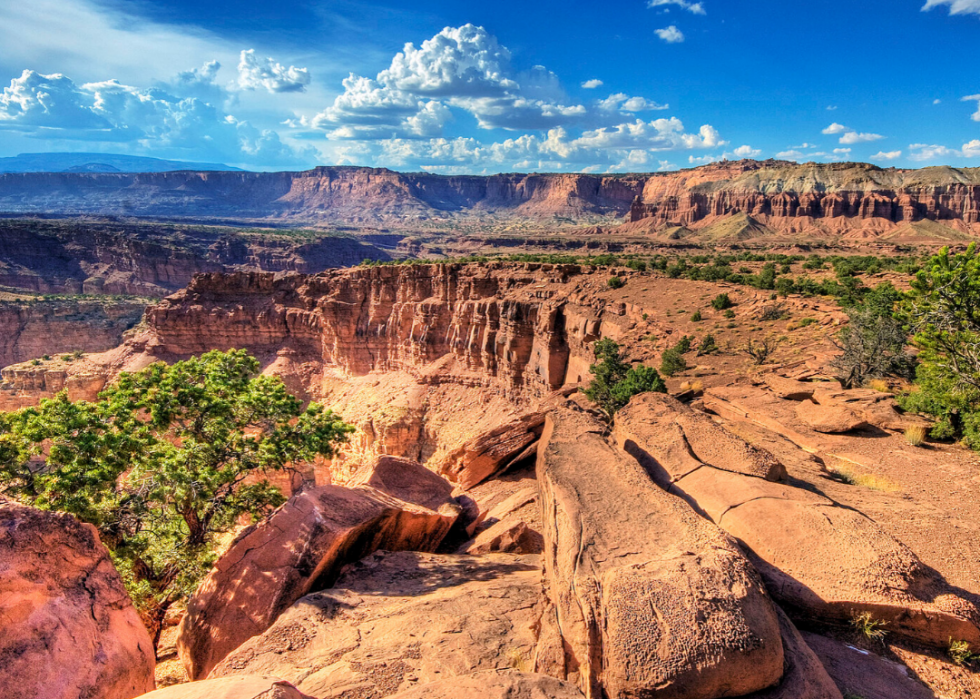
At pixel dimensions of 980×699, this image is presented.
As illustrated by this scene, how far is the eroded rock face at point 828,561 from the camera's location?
730 cm

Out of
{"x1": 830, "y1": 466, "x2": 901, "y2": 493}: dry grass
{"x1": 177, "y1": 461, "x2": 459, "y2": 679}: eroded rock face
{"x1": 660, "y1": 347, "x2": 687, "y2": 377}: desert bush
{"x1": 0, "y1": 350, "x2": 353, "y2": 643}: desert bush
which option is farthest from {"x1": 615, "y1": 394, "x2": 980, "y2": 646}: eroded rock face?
{"x1": 660, "y1": 347, "x2": 687, "y2": 377}: desert bush

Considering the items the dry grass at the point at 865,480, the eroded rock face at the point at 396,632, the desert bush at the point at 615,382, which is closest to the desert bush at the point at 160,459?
the eroded rock face at the point at 396,632

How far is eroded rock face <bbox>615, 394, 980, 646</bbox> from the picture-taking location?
24.0ft

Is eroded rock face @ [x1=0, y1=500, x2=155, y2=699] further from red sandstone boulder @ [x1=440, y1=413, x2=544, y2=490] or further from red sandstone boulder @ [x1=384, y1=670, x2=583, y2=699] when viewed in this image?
red sandstone boulder @ [x1=440, y1=413, x2=544, y2=490]

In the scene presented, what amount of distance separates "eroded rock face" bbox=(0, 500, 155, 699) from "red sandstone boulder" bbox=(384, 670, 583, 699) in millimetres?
4326

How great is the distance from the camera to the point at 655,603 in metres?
6.57

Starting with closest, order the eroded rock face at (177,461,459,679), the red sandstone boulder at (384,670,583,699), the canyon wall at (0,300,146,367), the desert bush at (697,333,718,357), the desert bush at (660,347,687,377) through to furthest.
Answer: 1. the red sandstone boulder at (384,670,583,699)
2. the eroded rock face at (177,461,459,679)
3. the desert bush at (660,347,687,377)
4. the desert bush at (697,333,718,357)
5. the canyon wall at (0,300,146,367)

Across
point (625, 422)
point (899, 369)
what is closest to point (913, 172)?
point (899, 369)

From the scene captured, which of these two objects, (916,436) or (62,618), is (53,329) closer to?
(62,618)

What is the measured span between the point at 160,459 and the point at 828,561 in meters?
13.7

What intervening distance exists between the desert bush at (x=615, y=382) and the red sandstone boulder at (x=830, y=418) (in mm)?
4667

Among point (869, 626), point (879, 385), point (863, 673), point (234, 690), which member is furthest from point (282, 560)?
point (879, 385)

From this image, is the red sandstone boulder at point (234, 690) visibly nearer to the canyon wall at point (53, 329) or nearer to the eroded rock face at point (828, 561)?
the eroded rock face at point (828, 561)

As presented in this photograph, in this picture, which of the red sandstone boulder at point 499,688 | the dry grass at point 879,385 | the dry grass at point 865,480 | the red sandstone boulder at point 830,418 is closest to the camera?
the red sandstone boulder at point 499,688
